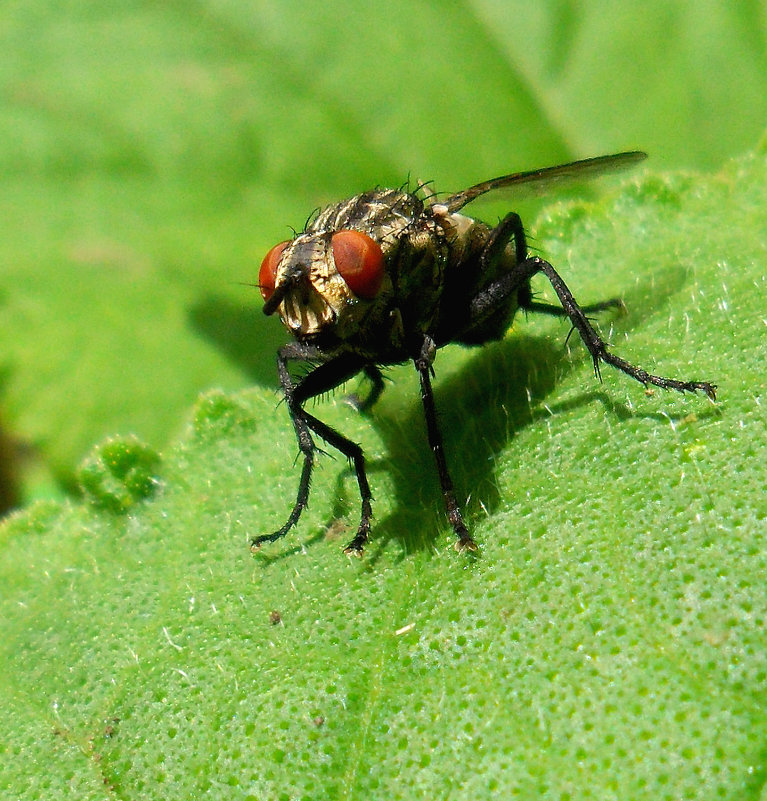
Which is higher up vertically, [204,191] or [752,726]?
[204,191]

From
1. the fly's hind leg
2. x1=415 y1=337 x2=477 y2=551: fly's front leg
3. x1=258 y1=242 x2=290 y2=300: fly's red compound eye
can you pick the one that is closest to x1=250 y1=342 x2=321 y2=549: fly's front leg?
x1=258 y1=242 x2=290 y2=300: fly's red compound eye

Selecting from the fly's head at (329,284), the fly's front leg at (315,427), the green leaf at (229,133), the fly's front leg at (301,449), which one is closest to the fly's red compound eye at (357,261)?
the fly's head at (329,284)

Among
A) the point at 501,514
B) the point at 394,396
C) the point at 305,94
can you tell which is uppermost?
the point at 305,94

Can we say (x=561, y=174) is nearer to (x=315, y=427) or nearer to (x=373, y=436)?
(x=373, y=436)

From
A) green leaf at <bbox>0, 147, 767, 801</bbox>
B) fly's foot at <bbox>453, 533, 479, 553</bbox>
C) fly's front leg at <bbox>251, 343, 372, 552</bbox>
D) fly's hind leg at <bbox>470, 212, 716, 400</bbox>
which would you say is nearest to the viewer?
green leaf at <bbox>0, 147, 767, 801</bbox>

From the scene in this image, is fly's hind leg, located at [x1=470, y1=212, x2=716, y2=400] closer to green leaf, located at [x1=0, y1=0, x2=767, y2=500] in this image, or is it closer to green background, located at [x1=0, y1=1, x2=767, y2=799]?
green background, located at [x1=0, y1=1, x2=767, y2=799]

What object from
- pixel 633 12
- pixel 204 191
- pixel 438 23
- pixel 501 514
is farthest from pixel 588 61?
pixel 501 514

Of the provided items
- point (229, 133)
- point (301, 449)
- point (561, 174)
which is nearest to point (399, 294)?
point (301, 449)

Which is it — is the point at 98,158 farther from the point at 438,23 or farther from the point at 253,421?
the point at 253,421
